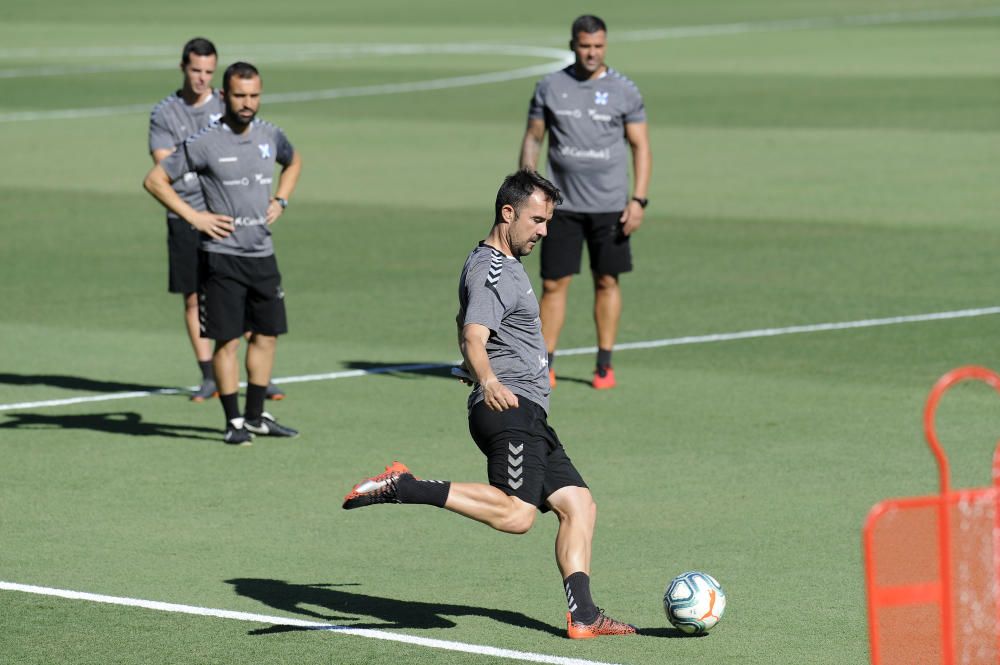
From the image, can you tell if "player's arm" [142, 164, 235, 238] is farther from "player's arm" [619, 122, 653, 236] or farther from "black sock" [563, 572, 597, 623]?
"black sock" [563, 572, 597, 623]

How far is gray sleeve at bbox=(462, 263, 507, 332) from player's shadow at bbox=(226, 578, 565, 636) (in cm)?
145

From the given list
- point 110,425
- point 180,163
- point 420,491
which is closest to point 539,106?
point 180,163

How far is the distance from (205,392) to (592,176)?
137 inches

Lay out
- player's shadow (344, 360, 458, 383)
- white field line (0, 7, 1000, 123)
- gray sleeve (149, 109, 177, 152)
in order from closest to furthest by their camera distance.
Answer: gray sleeve (149, 109, 177, 152), player's shadow (344, 360, 458, 383), white field line (0, 7, 1000, 123)

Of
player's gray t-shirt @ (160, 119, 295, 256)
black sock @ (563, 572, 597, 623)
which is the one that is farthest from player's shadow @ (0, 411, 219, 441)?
black sock @ (563, 572, 597, 623)

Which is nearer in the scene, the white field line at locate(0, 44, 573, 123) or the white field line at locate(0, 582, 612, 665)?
the white field line at locate(0, 582, 612, 665)

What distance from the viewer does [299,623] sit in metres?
9.45

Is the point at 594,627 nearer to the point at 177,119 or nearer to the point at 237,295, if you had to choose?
the point at 237,295

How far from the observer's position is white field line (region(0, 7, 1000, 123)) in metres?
38.8

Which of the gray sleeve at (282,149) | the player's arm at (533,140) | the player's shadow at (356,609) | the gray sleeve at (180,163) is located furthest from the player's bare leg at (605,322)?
the player's shadow at (356,609)

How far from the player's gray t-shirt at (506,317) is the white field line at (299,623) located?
44.7 inches

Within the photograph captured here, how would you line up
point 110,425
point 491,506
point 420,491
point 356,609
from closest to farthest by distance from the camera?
1. point 420,491
2. point 491,506
3. point 356,609
4. point 110,425

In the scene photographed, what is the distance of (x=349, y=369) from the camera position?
631 inches

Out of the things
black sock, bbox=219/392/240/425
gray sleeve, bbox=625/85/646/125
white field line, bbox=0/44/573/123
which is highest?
white field line, bbox=0/44/573/123
